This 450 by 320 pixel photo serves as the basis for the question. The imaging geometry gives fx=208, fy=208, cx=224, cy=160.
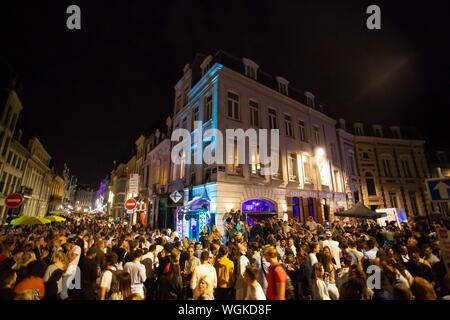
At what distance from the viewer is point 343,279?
4.59 m

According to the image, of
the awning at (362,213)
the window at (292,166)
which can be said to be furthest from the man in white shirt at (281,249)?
the window at (292,166)

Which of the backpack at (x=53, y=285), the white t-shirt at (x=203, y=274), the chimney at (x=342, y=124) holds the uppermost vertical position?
the chimney at (x=342, y=124)

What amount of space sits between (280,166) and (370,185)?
1720cm

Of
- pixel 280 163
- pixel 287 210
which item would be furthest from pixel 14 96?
pixel 287 210

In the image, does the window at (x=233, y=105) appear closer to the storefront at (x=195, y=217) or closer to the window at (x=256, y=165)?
the window at (x=256, y=165)

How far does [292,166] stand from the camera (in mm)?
18625

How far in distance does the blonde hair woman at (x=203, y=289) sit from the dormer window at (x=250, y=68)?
16.6 m

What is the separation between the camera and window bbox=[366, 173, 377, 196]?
26.6 m

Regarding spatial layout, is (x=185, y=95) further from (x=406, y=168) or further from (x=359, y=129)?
(x=406, y=168)

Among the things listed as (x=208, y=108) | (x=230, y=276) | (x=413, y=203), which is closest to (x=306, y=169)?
(x=208, y=108)

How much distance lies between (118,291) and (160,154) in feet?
72.3

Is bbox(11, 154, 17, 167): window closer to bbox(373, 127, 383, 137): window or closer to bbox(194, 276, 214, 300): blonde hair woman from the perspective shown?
bbox(194, 276, 214, 300): blonde hair woman

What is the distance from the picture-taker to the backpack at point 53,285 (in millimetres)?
4408

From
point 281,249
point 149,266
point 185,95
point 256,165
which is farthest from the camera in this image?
point 185,95
